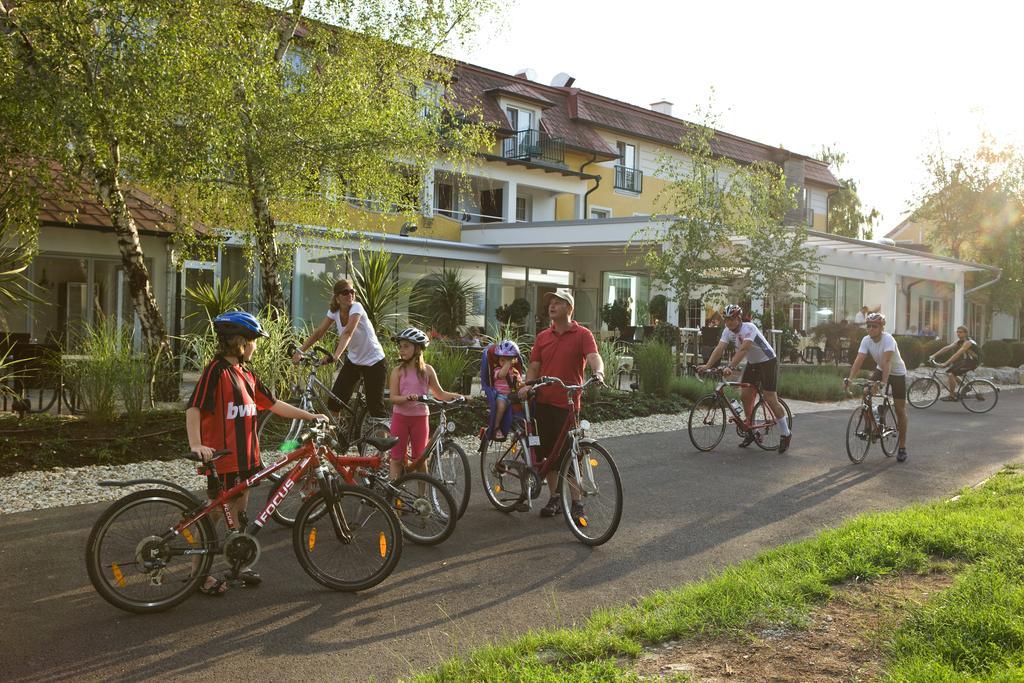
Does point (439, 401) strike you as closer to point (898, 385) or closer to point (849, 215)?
point (898, 385)

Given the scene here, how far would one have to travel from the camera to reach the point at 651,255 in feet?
67.0

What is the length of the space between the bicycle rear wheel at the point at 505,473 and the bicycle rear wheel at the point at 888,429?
18.1 feet

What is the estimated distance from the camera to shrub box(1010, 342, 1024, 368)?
32000 mm

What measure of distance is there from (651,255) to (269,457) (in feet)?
42.3

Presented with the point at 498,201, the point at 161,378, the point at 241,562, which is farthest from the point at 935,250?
the point at 241,562

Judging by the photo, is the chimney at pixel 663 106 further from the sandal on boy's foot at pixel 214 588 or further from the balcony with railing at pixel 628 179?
the sandal on boy's foot at pixel 214 588

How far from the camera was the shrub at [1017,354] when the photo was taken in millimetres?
32000

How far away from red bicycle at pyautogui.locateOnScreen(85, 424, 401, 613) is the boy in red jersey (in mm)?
94

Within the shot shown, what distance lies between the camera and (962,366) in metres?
17.8

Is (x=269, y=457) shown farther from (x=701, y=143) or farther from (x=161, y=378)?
(x=701, y=143)

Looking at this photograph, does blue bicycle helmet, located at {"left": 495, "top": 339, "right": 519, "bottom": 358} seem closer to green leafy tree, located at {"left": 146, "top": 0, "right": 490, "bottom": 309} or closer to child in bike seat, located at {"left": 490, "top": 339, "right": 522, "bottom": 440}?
child in bike seat, located at {"left": 490, "top": 339, "right": 522, "bottom": 440}

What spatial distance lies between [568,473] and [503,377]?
129 centimetres

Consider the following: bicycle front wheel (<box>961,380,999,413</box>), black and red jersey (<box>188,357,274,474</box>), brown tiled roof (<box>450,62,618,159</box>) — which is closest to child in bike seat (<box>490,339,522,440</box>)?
black and red jersey (<box>188,357,274,474</box>)

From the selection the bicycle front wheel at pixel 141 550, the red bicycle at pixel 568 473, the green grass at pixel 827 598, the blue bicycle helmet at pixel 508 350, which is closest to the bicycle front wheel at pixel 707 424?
the blue bicycle helmet at pixel 508 350
